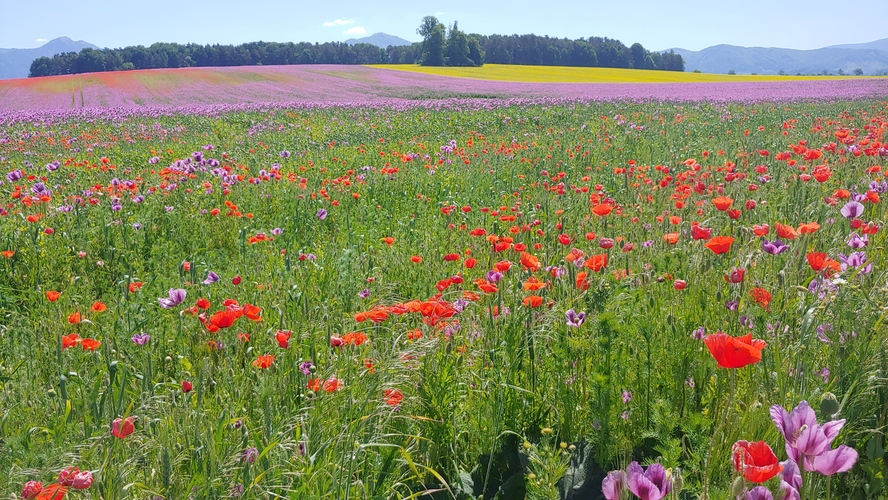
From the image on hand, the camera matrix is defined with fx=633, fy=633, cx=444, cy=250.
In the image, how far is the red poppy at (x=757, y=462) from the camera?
1095 mm

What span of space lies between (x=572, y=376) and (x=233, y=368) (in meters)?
1.35

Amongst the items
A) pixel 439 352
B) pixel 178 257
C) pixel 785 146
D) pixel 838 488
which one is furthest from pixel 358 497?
pixel 785 146

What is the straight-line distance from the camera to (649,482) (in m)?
1.19

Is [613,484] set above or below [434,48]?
below

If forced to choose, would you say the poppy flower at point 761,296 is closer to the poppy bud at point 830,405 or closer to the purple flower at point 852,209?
the poppy bud at point 830,405

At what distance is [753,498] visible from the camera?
122cm

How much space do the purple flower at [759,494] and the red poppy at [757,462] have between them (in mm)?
52

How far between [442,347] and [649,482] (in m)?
1.28

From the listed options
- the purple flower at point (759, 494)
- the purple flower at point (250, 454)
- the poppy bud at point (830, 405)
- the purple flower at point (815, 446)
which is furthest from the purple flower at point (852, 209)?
the purple flower at point (250, 454)

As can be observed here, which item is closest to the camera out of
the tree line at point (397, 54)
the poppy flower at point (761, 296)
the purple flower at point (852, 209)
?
the poppy flower at point (761, 296)

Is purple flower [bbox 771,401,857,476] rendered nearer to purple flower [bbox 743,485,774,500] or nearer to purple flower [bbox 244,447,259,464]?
purple flower [bbox 743,485,774,500]

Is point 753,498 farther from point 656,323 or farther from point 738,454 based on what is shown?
point 656,323

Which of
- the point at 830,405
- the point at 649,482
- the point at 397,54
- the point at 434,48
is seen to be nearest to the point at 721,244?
the point at 830,405

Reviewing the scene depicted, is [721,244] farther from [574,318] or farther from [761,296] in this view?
[574,318]
